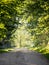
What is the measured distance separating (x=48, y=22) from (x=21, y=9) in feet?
17.6

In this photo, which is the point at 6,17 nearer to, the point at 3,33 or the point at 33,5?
the point at 3,33

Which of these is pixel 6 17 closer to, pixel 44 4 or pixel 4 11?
pixel 4 11

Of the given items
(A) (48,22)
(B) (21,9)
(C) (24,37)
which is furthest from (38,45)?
(C) (24,37)

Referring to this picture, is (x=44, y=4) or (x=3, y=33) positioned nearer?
(x=44, y=4)

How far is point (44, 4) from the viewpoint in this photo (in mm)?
22938

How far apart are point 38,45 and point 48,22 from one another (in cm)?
3000

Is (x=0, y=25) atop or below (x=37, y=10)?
below

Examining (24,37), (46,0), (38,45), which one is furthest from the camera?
(24,37)

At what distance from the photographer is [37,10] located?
23.9 metres

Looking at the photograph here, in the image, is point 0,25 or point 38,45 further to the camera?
point 38,45

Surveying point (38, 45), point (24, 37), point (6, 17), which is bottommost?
point (24, 37)

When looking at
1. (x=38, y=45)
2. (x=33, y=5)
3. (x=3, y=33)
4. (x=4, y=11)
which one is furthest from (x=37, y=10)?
(x=38, y=45)

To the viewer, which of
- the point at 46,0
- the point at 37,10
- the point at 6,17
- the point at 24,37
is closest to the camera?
the point at 46,0

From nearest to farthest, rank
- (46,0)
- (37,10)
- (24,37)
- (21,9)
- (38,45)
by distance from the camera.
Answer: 1. (46,0)
2. (37,10)
3. (21,9)
4. (38,45)
5. (24,37)
